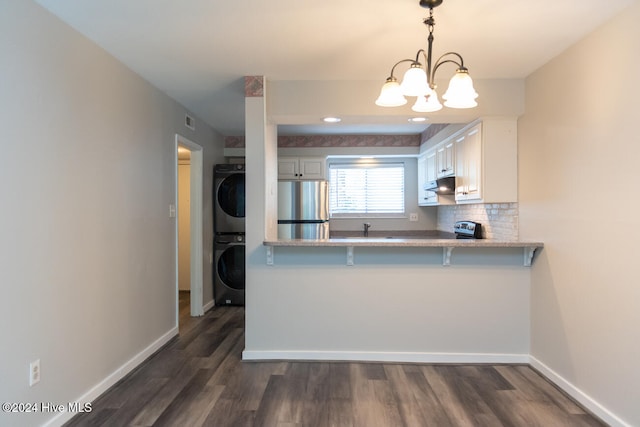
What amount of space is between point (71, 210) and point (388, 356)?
8.09 feet

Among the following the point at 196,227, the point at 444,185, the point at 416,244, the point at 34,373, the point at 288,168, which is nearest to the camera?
the point at 34,373

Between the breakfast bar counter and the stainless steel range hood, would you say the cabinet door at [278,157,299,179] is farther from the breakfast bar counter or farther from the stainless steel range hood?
the breakfast bar counter

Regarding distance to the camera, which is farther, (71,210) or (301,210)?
(301,210)

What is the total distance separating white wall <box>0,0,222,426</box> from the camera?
69.6 inches

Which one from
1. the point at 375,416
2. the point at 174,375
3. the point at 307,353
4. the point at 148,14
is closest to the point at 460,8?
the point at 148,14

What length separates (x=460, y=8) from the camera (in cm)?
198

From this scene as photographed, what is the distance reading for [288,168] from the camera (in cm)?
488

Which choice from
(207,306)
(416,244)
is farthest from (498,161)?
(207,306)

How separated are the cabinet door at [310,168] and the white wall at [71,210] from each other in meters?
2.01

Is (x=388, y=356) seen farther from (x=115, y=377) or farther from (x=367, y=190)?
(x=367, y=190)

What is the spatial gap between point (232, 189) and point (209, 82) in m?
1.86

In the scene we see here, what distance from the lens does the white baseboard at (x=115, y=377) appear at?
2070 millimetres

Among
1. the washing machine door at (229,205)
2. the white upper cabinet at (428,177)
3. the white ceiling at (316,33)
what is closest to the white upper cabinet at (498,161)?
the white ceiling at (316,33)

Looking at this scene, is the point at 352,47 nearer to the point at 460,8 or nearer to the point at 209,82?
the point at 460,8
